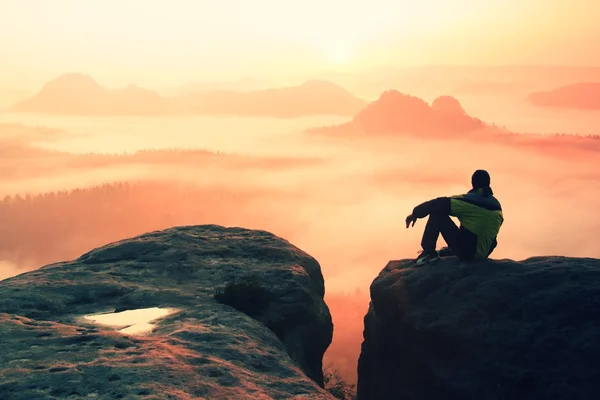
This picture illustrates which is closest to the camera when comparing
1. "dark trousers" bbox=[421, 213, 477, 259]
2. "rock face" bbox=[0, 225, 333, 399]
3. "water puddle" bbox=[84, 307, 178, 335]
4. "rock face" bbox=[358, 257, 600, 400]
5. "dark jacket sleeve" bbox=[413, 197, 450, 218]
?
"rock face" bbox=[0, 225, 333, 399]

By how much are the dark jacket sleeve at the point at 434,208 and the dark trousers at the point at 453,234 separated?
0.88 feet

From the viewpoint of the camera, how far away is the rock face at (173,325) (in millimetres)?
11008

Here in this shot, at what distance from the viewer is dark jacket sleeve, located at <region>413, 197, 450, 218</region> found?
1656cm

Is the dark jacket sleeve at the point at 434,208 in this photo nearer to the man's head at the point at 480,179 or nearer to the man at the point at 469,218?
the man at the point at 469,218

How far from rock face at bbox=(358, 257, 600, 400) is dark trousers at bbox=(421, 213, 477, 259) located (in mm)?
449

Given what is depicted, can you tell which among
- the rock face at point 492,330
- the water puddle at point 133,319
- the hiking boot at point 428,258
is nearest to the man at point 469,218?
the rock face at point 492,330

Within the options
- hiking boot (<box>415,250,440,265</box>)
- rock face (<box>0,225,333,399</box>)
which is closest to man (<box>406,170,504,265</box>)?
hiking boot (<box>415,250,440,265</box>)

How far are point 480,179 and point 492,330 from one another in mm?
4401

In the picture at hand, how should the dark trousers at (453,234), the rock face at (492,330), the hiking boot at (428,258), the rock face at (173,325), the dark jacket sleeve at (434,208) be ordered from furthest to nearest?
the hiking boot at (428,258)
the dark trousers at (453,234)
the dark jacket sleeve at (434,208)
the rock face at (492,330)
the rock face at (173,325)

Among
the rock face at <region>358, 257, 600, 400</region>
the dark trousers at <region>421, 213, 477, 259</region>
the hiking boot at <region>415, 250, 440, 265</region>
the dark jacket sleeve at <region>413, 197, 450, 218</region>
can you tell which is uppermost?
the dark jacket sleeve at <region>413, 197, 450, 218</region>

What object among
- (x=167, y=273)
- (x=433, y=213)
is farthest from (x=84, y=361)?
(x=433, y=213)

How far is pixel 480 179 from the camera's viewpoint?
16359 millimetres

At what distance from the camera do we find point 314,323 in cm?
2005

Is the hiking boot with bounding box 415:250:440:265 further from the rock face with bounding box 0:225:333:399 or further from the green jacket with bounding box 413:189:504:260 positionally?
the rock face with bounding box 0:225:333:399
